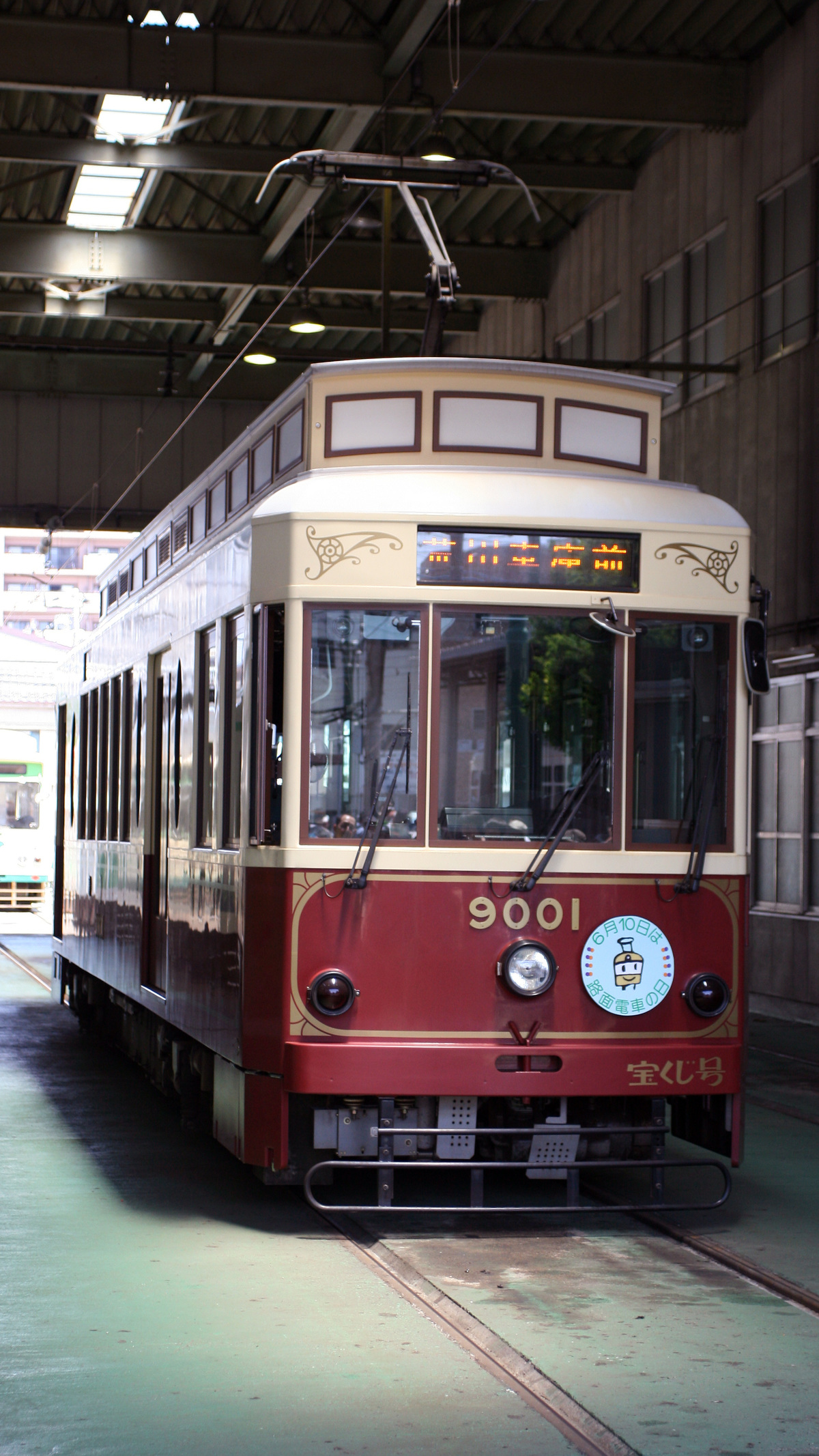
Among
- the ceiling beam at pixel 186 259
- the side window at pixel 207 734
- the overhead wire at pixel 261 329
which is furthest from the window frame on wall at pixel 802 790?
Result: the side window at pixel 207 734

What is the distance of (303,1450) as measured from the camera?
4.50 meters

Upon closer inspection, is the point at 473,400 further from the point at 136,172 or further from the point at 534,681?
the point at 136,172

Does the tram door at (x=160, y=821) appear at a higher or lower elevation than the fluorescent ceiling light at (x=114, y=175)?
lower

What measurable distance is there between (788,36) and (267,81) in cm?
469

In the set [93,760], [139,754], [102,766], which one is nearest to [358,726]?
[139,754]

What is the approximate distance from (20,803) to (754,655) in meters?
28.2

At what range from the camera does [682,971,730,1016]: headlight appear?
23.2 feet

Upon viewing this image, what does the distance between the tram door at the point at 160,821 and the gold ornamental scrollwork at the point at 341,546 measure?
2.53m

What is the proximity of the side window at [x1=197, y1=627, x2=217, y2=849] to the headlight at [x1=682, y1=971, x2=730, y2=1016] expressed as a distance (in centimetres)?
216

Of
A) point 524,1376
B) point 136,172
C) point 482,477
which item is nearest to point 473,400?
point 482,477

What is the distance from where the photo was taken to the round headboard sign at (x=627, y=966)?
7.02 m

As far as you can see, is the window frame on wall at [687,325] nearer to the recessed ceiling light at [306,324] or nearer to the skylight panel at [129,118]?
the recessed ceiling light at [306,324]

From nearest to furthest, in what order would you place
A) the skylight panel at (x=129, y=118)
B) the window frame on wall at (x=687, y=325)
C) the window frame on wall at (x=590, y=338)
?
the skylight panel at (x=129, y=118)
the window frame on wall at (x=687, y=325)
the window frame on wall at (x=590, y=338)

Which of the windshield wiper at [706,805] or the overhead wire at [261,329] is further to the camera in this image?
the overhead wire at [261,329]
